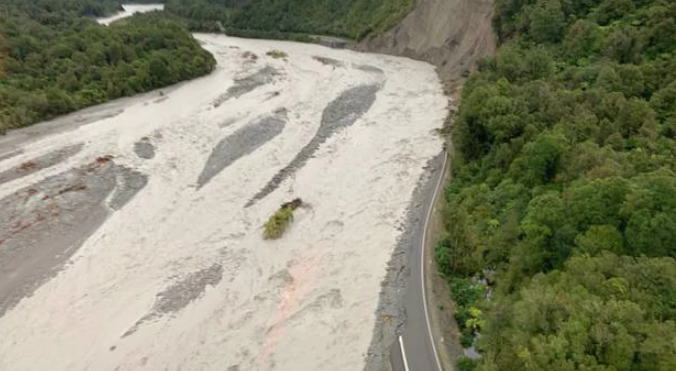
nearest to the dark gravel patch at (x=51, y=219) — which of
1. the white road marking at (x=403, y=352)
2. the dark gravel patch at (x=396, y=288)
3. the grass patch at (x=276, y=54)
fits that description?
the dark gravel patch at (x=396, y=288)

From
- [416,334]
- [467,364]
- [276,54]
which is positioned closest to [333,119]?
[276,54]

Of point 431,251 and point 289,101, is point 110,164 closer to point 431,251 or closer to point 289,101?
point 289,101

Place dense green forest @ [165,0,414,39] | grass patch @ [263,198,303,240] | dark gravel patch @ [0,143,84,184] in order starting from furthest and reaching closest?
1. dense green forest @ [165,0,414,39]
2. dark gravel patch @ [0,143,84,184]
3. grass patch @ [263,198,303,240]

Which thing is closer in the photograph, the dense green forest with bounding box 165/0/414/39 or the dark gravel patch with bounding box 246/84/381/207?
the dark gravel patch with bounding box 246/84/381/207

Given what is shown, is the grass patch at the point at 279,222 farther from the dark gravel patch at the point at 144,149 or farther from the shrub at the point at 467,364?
the dark gravel patch at the point at 144,149

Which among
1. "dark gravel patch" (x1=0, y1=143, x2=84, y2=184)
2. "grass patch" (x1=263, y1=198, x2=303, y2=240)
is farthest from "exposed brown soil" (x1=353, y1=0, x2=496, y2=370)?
"dark gravel patch" (x1=0, y1=143, x2=84, y2=184)

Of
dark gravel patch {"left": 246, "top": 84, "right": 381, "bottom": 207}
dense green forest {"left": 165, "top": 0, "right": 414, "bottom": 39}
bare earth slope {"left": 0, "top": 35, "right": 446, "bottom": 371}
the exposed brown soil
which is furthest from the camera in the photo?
dense green forest {"left": 165, "top": 0, "right": 414, "bottom": 39}

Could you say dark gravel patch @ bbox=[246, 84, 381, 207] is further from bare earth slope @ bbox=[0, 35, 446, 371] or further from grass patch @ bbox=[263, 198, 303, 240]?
grass patch @ bbox=[263, 198, 303, 240]

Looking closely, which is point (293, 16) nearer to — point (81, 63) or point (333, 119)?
point (81, 63)
